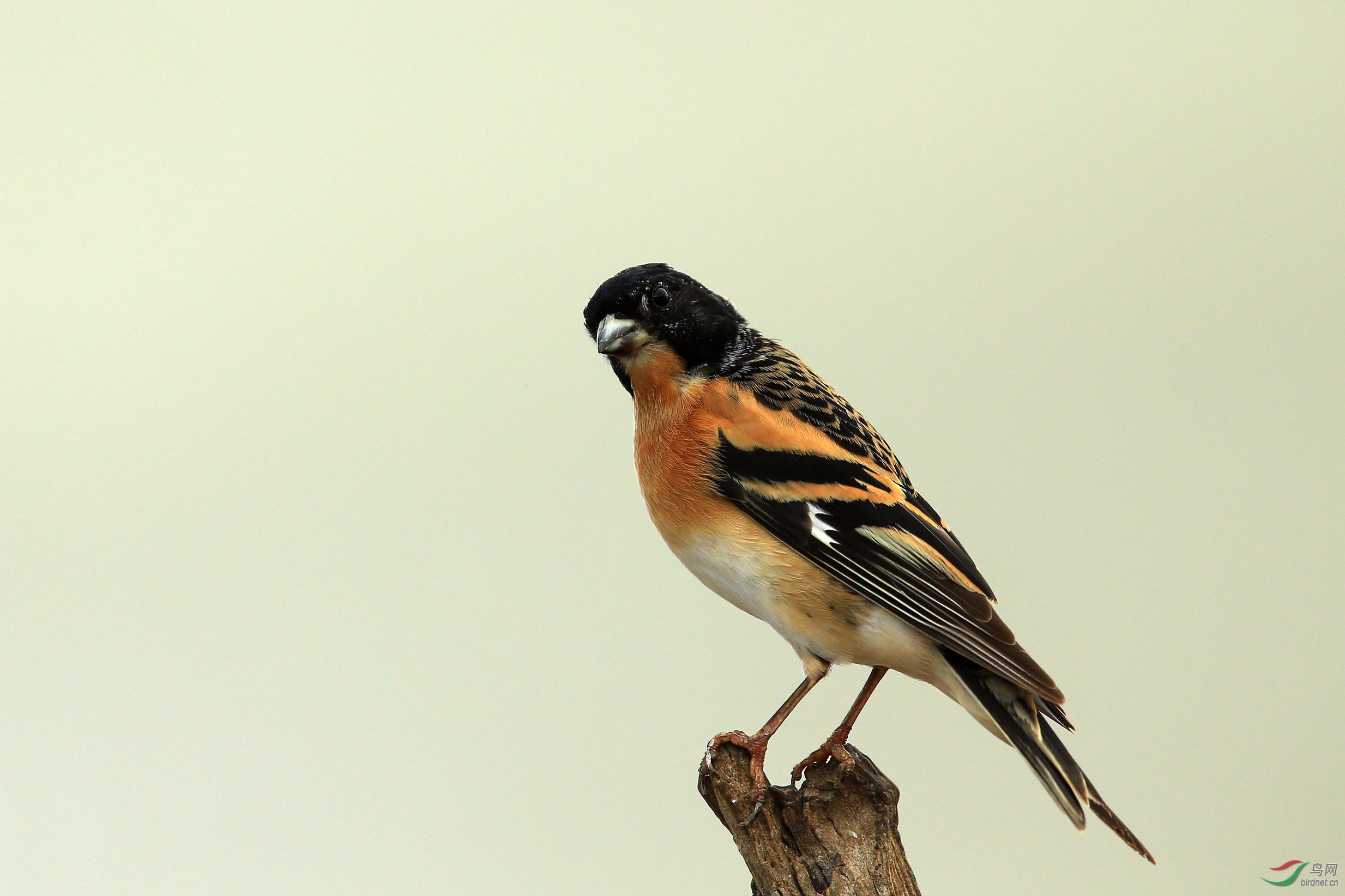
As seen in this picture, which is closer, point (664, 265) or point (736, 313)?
point (664, 265)

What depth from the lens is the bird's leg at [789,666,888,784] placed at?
370 centimetres

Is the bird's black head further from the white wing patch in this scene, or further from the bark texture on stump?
the bark texture on stump

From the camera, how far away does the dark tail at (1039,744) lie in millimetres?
3225

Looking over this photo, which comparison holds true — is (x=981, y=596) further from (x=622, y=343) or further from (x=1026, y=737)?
(x=622, y=343)

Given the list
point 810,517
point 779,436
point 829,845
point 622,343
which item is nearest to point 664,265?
point 622,343

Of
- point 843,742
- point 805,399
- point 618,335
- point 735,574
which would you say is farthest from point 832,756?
point 618,335

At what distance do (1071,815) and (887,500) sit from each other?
3.44ft

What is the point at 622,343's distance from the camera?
376 cm

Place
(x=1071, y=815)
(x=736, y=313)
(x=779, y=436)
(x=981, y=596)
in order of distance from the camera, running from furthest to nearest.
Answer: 1. (x=736, y=313)
2. (x=779, y=436)
3. (x=981, y=596)
4. (x=1071, y=815)

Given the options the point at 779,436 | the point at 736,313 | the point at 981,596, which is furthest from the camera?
the point at 736,313

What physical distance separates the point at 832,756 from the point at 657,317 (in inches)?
59.9

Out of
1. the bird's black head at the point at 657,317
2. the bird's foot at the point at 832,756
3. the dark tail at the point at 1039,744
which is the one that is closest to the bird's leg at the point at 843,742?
the bird's foot at the point at 832,756

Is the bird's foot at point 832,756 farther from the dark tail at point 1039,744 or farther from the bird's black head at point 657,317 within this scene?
the bird's black head at point 657,317

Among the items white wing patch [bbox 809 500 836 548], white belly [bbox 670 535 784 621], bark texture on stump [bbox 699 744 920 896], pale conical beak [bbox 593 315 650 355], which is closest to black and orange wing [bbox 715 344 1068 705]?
white wing patch [bbox 809 500 836 548]
